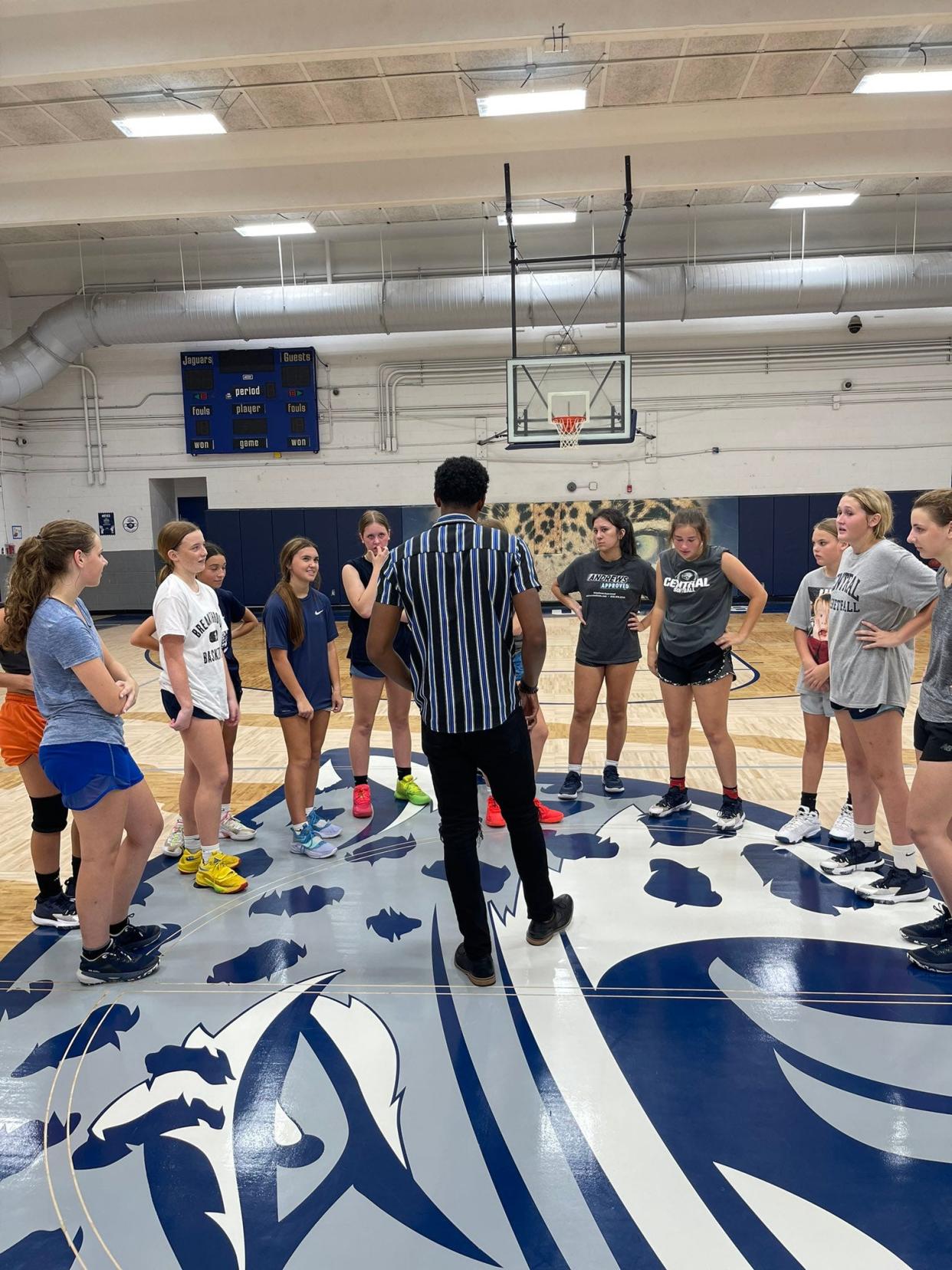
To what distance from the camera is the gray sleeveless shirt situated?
15.5 ft

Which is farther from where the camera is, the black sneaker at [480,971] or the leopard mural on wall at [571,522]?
the leopard mural on wall at [571,522]

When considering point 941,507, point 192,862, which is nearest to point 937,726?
point 941,507

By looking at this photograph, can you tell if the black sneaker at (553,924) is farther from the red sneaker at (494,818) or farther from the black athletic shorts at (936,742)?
the black athletic shorts at (936,742)

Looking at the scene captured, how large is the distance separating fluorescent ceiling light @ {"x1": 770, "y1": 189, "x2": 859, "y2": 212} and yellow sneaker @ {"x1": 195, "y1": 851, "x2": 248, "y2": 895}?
1242cm

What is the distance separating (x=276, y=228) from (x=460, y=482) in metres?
11.2

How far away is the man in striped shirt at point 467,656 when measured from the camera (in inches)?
121

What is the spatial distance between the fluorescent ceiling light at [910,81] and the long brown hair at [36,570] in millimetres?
8776

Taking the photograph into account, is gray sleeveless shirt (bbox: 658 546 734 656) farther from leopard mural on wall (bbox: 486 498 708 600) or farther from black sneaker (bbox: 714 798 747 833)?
leopard mural on wall (bbox: 486 498 708 600)

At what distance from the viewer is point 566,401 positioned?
10.7 m

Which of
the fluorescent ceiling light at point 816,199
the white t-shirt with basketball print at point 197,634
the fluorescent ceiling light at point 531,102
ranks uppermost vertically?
the fluorescent ceiling light at point 816,199

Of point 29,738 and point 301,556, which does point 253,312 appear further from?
point 29,738

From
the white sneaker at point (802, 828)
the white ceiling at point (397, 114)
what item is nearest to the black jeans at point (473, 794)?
the white sneaker at point (802, 828)

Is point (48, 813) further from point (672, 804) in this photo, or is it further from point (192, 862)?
point (672, 804)

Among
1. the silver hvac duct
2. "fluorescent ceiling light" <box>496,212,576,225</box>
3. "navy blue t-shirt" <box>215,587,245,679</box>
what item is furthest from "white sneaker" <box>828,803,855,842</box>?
the silver hvac duct
